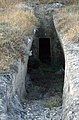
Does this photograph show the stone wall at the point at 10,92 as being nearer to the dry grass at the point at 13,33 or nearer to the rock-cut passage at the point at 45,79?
the dry grass at the point at 13,33

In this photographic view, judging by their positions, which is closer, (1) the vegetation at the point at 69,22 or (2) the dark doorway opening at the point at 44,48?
(1) the vegetation at the point at 69,22

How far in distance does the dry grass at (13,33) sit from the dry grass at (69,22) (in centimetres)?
113

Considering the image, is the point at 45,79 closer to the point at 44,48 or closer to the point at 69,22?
the point at 69,22

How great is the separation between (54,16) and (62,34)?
2945 mm

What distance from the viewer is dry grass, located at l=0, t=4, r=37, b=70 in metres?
9.34

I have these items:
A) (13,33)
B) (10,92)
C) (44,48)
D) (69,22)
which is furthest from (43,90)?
(44,48)

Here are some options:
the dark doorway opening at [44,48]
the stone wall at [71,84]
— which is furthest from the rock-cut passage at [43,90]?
the stone wall at [71,84]

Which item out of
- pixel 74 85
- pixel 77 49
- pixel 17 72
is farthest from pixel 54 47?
pixel 74 85

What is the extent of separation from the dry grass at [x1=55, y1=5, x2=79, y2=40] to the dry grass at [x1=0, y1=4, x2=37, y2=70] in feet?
3.72

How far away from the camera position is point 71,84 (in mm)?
8062

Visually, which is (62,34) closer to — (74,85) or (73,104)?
(74,85)

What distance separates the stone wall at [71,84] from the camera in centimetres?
689

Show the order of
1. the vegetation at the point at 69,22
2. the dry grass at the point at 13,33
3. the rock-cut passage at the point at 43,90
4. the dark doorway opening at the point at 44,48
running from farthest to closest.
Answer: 1. the dark doorway opening at the point at 44,48
2. the vegetation at the point at 69,22
3. the dry grass at the point at 13,33
4. the rock-cut passage at the point at 43,90

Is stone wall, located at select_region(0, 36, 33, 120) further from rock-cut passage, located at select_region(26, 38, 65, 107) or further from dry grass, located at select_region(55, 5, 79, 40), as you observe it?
dry grass, located at select_region(55, 5, 79, 40)
